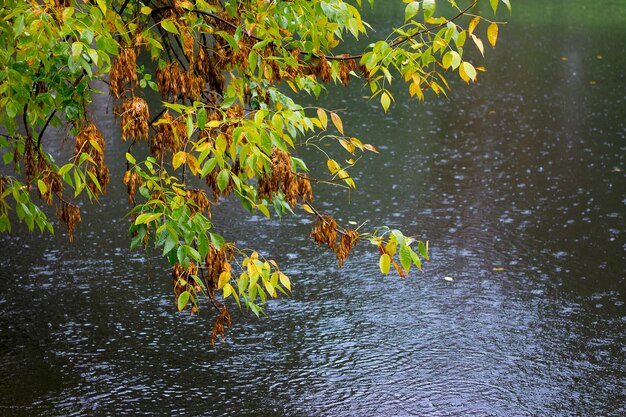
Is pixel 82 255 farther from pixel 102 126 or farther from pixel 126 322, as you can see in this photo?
pixel 102 126

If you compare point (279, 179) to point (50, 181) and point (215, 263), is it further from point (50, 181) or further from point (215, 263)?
point (50, 181)

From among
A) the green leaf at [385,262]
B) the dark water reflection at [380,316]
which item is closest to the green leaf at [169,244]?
the green leaf at [385,262]

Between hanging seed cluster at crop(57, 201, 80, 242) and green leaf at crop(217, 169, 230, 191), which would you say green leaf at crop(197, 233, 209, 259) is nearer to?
green leaf at crop(217, 169, 230, 191)

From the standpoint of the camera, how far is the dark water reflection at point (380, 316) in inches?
202

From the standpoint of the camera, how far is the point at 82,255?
7.28 m

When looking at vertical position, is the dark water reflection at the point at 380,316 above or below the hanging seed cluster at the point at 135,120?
below

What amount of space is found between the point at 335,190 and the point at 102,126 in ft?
12.5

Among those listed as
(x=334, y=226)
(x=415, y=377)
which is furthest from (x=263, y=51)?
(x=415, y=377)

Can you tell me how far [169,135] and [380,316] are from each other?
3170 mm

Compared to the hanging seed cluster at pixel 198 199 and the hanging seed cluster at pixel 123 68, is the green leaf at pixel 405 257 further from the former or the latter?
the hanging seed cluster at pixel 123 68

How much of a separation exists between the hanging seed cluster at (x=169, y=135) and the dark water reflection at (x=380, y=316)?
1.99 meters

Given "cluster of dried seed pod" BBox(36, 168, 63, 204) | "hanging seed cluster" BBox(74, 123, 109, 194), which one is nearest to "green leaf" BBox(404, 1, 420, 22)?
"hanging seed cluster" BBox(74, 123, 109, 194)

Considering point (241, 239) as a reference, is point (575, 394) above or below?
below

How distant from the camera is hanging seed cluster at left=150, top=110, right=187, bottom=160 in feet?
10.9
